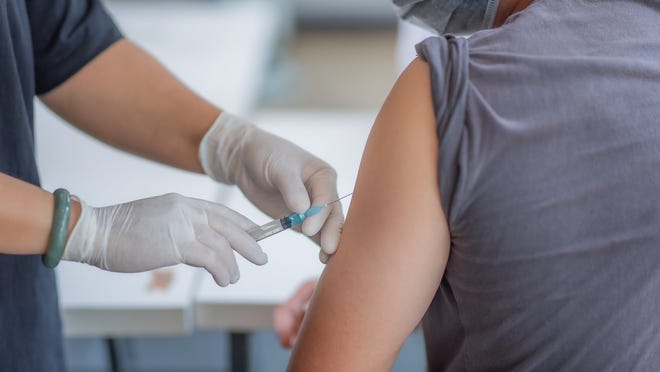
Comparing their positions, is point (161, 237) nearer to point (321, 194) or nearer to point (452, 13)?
point (321, 194)

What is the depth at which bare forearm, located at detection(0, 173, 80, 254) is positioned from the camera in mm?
811

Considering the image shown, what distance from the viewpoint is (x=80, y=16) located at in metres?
1.17

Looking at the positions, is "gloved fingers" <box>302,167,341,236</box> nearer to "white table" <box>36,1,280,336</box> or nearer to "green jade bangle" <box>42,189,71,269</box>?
"green jade bangle" <box>42,189,71,269</box>

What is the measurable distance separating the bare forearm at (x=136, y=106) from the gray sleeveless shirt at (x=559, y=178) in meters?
0.53

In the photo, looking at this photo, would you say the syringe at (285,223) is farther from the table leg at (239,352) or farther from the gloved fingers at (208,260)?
the table leg at (239,352)

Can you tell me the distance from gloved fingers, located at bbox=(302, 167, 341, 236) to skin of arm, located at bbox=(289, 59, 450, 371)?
0.09 metres

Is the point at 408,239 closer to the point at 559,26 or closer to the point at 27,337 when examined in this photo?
the point at 559,26

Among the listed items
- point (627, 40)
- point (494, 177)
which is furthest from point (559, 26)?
point (494, 177)

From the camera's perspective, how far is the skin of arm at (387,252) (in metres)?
0.78

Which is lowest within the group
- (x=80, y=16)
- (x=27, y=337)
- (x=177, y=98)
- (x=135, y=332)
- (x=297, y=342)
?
(x=135, y=332)

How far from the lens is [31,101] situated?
1.09 m

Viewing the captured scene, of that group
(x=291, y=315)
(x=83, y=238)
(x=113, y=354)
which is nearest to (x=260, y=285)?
(x=291, y=315)

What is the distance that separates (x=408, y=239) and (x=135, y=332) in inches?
28.5

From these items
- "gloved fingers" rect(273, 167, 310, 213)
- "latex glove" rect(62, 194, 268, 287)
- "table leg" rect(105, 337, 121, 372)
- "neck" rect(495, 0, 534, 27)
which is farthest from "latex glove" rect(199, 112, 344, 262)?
"table leg" rect(105, 337, 121, 372)
